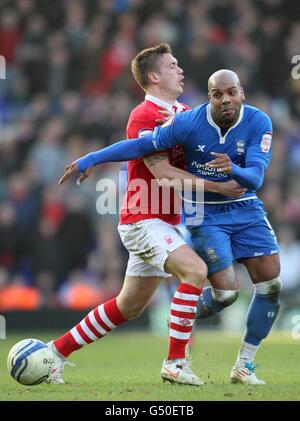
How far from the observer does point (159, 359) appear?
33.9ft

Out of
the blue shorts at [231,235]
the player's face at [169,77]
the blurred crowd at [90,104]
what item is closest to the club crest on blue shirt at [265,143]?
the blue shorts at [231,235]

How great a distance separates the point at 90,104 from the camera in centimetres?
1639

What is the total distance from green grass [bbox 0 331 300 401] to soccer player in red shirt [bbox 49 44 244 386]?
0.96ft

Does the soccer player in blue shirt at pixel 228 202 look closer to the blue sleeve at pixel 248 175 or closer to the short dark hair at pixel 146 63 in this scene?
the blue sleeve at pixel 248 175

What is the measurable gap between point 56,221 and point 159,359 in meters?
4.95

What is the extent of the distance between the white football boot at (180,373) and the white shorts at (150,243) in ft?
2.15

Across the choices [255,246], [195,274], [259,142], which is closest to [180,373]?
[195,274]

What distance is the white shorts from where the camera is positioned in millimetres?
7559

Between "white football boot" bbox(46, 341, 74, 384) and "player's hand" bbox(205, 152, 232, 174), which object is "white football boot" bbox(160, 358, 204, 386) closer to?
"white football boot" bbox(46, 341, 74, 384)

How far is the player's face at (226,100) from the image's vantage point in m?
7.43

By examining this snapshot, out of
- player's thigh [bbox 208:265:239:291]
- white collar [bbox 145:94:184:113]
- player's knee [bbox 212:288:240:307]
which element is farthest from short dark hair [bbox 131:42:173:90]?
player's knee [bbox 212:288:240:307]

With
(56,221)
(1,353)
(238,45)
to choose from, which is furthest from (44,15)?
(1,353)

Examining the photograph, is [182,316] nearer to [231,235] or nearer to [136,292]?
[136,292]

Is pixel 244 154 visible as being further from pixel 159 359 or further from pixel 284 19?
pixel 284 19
